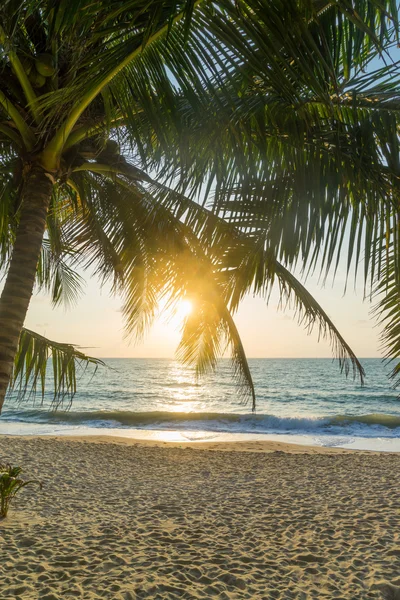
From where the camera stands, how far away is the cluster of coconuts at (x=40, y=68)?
315 cm

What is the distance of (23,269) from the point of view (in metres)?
3.60

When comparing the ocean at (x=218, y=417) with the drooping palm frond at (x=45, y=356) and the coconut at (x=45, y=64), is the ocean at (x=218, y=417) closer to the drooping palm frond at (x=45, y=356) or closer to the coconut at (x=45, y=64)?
the drooping palm frond at (x=45, y=356)

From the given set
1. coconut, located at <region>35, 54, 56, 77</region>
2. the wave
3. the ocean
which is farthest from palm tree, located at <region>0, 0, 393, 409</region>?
the wave

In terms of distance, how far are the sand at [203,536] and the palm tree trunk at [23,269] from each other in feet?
4.19

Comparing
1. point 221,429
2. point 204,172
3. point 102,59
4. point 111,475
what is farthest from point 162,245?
point 221,429

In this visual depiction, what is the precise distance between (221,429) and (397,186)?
A: 15.7 meters

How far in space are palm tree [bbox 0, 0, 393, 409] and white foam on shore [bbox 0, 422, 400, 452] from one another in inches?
345

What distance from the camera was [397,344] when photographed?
322 centimetres

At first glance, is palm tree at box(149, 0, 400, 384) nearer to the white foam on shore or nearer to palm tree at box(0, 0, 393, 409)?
palm tree at box(0, 0, 393, 409)

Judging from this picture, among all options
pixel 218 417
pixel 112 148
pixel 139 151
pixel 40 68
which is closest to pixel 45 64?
pixel 40 68

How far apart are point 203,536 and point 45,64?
12.3ft

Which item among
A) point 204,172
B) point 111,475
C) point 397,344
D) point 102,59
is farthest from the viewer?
point 111,475

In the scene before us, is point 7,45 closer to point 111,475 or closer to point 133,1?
point 133,1

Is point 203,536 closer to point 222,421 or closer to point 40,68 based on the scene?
point 40,68
